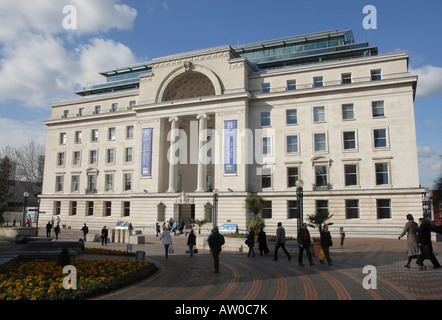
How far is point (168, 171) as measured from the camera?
46.6 m

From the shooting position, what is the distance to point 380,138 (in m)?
36.8

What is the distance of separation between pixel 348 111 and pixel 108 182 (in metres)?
33.5

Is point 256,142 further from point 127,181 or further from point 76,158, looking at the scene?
point 76,158

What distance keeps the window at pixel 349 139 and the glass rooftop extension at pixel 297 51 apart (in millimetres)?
13370

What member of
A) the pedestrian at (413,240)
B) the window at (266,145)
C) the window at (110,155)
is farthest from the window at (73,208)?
the pedestrian at (413,240)

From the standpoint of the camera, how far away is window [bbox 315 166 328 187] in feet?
126

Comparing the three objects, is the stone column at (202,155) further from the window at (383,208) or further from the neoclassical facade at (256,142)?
the window at (383,208)

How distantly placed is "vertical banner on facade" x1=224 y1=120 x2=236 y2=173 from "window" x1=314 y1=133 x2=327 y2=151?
9.23m

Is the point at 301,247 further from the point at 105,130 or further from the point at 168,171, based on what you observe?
the point at 105,130

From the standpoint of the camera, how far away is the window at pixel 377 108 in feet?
122

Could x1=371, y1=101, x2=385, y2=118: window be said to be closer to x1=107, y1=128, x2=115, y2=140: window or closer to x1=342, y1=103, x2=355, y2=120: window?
x1=342, y1=103, x2=355, y2=120: window

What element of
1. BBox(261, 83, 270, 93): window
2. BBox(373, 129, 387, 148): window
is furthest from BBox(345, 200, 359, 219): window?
BBox(261, 83, 270, 93): window

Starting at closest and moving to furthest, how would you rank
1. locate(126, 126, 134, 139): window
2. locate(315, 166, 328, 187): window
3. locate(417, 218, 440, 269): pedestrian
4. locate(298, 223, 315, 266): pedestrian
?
locate(417, 218, 440, 269): pedestrian
locate(298, 223, 315, 266): pedestrian
locate(315, 166, 328, 187): window
locate(126, 126, 134, 139): window
